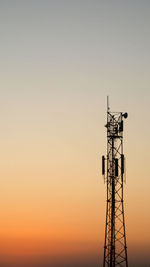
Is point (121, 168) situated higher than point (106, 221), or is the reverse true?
point (121, 168)

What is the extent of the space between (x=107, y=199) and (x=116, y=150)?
5440 millimetres

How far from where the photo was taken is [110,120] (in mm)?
66312

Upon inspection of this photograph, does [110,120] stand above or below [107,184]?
above

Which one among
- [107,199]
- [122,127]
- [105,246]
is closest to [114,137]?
[122,127]

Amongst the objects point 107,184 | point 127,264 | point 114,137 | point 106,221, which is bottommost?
point 127,264

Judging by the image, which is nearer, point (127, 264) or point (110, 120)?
point (127, 264)

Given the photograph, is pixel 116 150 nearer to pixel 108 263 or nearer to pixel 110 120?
pixel 110 120

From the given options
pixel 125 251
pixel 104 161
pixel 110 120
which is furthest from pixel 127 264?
pixel 110 120

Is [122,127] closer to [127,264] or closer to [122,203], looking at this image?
[122,203]

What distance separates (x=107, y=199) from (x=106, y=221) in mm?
2319

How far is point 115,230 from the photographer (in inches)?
2514

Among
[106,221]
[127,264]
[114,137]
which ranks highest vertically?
[114,137]

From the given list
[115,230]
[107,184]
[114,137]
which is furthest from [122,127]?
[115,230]

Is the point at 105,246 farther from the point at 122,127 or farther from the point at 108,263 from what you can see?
the point at 122,127
